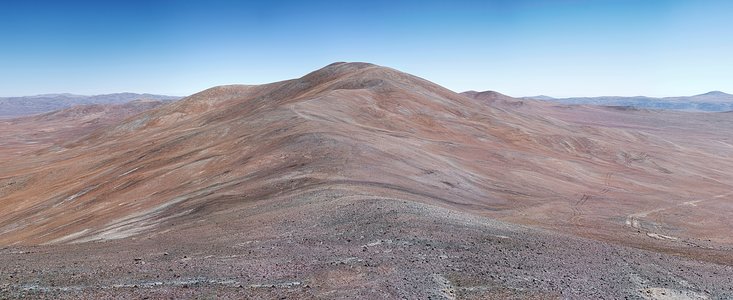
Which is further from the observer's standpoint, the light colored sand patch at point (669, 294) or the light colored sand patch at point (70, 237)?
the light colored sand patch at point (70, 237)

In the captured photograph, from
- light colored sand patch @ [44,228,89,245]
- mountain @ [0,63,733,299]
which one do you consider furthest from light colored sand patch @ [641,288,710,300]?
light colored sand patch @ [44,228,89,245]

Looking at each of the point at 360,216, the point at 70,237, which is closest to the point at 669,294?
the point at 360,216

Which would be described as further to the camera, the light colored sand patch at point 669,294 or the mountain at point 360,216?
the mountain at point 360,216

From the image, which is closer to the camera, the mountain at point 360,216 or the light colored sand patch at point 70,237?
the mountain at point 360,216

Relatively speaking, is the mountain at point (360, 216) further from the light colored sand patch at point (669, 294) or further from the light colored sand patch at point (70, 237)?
the light colored sand patch at point (70, 237)

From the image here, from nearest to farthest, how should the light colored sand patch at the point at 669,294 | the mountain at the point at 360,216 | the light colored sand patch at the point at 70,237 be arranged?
1. the light colored sand patch at the point at 669,294
2. the mountain at the point at 360,216
3. the light colored sand patch at the point at 70,237

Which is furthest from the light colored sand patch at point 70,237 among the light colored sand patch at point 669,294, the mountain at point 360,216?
the light colored sand patch at point 669,294

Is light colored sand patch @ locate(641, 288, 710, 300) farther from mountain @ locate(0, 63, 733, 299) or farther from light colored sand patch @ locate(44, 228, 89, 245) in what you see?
light colored sand patch @ locate(44, 228, 89, 245)

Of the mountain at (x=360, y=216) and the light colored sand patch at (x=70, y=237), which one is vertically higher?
the mountain at (x=360, y=216)

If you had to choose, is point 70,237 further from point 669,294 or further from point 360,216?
point 669,294

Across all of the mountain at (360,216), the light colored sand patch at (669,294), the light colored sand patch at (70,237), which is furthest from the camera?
the light colored sand patch at (70,237)

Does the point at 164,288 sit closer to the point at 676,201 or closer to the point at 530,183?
the point at 530,183
